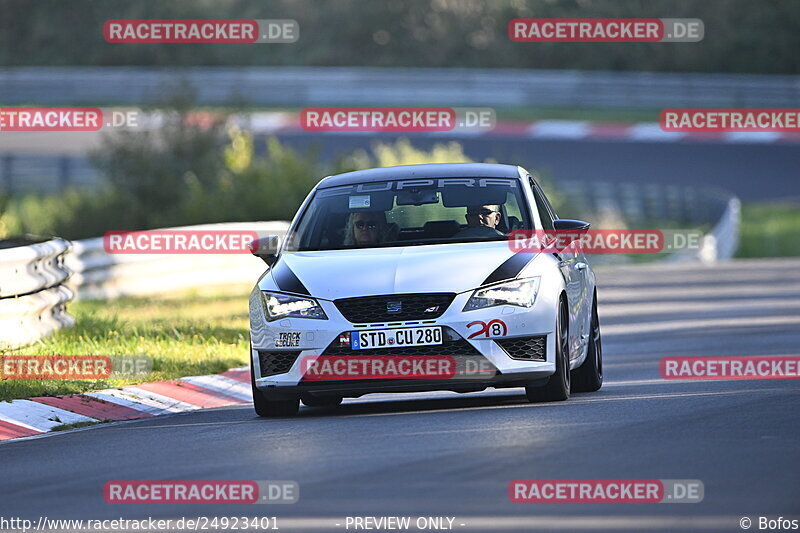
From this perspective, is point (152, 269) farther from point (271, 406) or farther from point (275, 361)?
point (275, 361)

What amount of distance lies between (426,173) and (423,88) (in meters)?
34.3

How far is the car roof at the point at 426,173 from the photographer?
481 inches

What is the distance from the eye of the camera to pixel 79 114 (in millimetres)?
45562

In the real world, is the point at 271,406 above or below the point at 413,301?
below

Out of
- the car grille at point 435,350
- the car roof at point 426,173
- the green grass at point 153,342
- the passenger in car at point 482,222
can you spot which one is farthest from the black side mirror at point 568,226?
the green grass at point 153,342

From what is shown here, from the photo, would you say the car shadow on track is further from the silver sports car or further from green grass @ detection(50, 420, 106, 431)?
green grass @ detection(50, 420, 106, 431)

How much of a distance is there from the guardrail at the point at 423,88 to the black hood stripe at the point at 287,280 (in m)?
33.2

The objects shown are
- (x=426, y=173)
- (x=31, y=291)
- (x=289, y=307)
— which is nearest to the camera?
(x=289, y=307)

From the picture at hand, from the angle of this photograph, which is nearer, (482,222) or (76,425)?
(76,425)

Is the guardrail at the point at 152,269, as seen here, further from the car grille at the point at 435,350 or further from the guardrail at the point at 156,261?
the car grille at the point at 435,350

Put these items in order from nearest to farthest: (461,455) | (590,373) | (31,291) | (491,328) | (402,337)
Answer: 1. (461,455)
2. (402,337)
3. (491,328)
4. (590,373)
5. (31,291)

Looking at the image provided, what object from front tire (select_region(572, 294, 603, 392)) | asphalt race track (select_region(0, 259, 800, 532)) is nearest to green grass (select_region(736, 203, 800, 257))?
asphalt race track (select_region(0, 259, 800, 532))

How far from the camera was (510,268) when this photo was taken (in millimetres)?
11047

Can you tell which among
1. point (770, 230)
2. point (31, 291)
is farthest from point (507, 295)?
point (770, 230)
